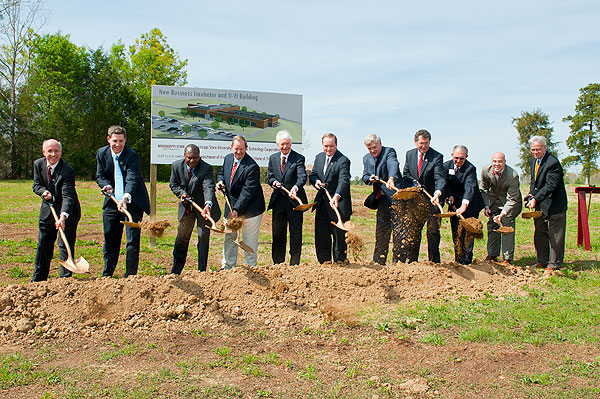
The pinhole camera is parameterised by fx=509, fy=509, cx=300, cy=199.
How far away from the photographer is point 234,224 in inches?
263

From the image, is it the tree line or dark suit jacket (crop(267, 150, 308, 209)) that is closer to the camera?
dark suit jacket (crop(267, 150, 308, 209))

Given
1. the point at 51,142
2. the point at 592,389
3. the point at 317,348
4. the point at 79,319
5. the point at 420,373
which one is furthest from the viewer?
the point at 51,142

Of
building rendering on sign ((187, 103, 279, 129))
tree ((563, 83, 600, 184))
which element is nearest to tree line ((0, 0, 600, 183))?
tree ((563, 83, 600, 184))

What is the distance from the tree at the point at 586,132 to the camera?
136ft

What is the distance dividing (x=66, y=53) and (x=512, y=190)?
124ft

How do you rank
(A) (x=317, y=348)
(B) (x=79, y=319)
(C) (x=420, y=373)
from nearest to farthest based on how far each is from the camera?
(C) (x=420, y=373) < (A) (x=317, y=348) < (B) (x=79, y=319)

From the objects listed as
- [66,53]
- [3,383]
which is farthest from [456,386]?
[66,53]

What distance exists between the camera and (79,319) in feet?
16.6

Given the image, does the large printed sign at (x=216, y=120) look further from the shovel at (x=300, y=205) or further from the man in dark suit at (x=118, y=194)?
the shovel at (x=300, y=205)

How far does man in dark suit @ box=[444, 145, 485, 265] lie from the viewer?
7578 millimetres

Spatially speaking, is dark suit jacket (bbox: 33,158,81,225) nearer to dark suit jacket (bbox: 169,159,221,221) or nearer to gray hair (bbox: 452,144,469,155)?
dark suit jacket (bbox: 169,159,221,221)

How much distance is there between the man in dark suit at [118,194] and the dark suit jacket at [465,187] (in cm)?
443

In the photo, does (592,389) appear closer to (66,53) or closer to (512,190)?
(512,190)

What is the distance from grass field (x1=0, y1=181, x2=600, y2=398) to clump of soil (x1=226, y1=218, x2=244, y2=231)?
1864 mm
